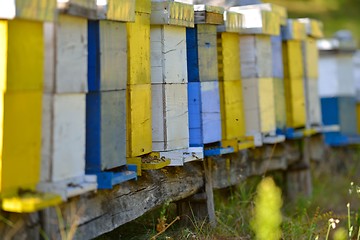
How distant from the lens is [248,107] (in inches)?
248

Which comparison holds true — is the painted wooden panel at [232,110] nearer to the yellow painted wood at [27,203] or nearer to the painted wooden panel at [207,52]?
the painted wooden panel at [207,52]

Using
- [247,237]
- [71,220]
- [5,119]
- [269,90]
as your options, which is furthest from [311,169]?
[5,119]

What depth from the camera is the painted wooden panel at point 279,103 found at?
670 centimetres

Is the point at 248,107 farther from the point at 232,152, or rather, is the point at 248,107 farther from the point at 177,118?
the point at 177,118

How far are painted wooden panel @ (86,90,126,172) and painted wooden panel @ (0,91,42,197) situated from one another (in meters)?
0.49

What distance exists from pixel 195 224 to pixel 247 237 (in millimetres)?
453

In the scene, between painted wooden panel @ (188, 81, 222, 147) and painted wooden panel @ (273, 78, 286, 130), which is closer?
painted wooden panel @ (188, 81, 222, 147)

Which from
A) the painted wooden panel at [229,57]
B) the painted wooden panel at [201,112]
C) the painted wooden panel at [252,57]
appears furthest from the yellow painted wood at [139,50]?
the painted wooden panel at [252,57]

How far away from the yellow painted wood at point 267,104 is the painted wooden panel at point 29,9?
9.76 feet

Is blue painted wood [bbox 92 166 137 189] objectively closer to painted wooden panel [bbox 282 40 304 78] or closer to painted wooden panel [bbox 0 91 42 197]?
painted wooden panel [bbox 0 91 42 197]

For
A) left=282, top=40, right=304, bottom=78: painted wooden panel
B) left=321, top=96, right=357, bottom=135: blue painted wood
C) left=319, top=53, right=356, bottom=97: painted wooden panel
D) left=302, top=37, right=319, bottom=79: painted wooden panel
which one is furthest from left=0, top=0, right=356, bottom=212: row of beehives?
left=319, top=53, right=356, bottom=97: painted wooden panel

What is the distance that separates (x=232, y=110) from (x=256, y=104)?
1.33 feet

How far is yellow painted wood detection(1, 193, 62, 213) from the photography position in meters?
3.62

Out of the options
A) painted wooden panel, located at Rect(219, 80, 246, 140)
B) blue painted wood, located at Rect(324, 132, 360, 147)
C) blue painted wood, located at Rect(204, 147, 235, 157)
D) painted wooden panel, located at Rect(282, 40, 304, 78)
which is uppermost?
painted wooden panel, located at Rect(282, 40, 304, 78)
